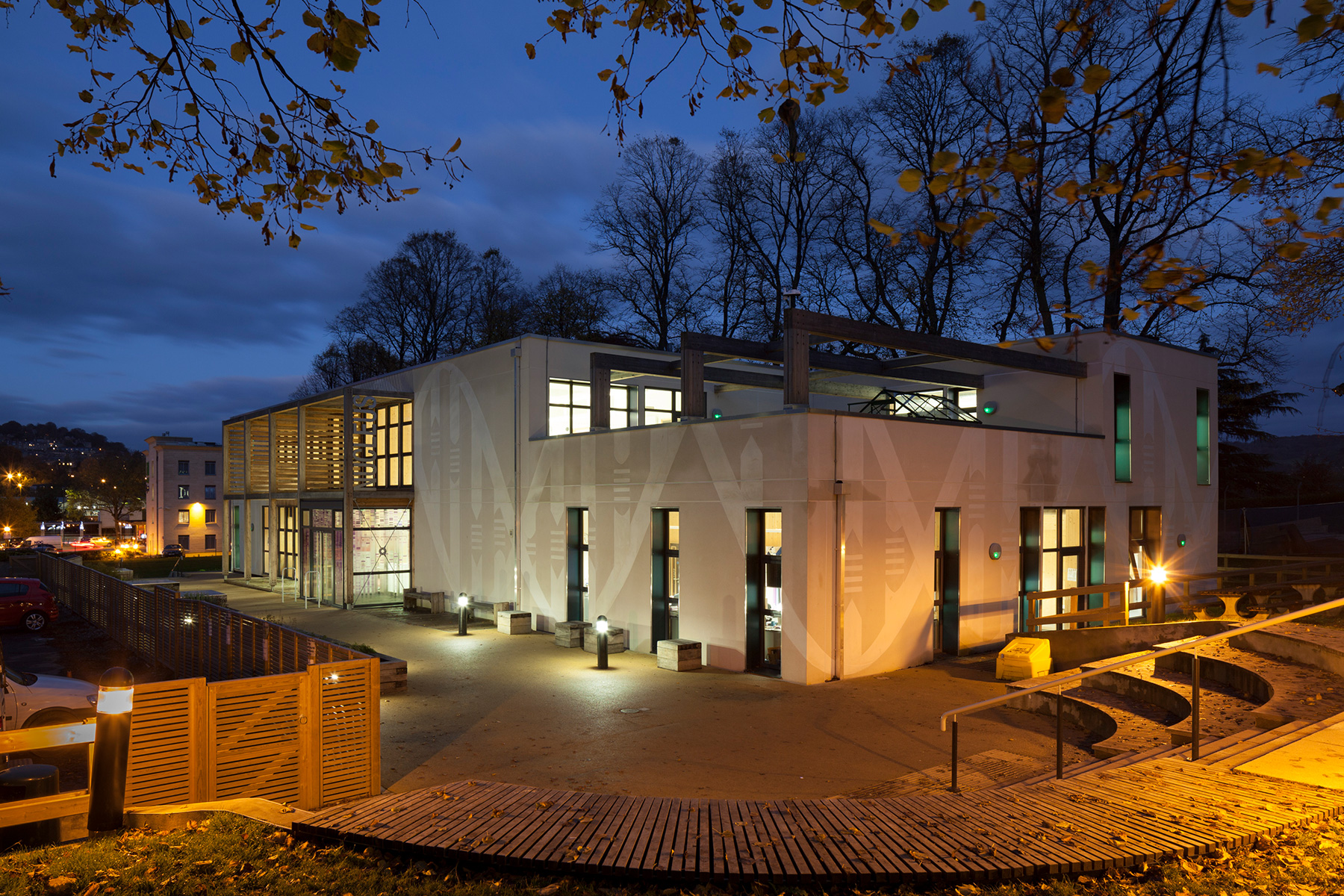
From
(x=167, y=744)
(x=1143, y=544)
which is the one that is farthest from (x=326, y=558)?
(x=1143, y=544)

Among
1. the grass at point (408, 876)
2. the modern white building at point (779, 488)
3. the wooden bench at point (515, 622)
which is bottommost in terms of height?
the wooden bench at point (515, 622)

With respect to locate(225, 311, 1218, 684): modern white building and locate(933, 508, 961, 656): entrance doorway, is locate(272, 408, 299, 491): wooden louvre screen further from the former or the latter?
locate(933, 508, 961, 656): entrance doorway

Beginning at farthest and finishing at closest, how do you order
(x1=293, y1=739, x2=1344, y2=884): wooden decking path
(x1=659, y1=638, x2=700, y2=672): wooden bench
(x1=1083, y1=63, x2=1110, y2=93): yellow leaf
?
(x1=659, y1=638, x2=700, y2=672): wooden bench
(x1=293, y1=739, x2=1344, y2=884): wooden decking path
(x1=1083, y1=63, x2=1110, y2=93): yellow leaf

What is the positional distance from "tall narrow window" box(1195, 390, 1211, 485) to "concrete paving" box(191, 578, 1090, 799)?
1108 cm

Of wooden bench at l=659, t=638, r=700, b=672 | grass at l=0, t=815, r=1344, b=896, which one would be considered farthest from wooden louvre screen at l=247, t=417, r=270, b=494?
grass at l=0, t=815, r=1344, b=896

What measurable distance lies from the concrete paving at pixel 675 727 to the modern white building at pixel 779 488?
1.27 m

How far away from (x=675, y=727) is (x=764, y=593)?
3736 mm

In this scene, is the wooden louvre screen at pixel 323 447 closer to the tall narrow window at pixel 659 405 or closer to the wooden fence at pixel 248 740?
the tall narrow window at pixel 659 405

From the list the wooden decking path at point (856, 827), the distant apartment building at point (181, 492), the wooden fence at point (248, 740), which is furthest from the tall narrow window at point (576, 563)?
the distant apartment building at point (181, 492)

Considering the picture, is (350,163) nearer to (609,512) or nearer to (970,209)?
(609,512)

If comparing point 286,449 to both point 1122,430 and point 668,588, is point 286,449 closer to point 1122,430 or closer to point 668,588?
point 668,588

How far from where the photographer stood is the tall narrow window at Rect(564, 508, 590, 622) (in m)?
17.5

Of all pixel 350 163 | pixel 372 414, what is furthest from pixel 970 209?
pixel 350 163

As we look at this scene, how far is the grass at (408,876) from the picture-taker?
439 centimetres
